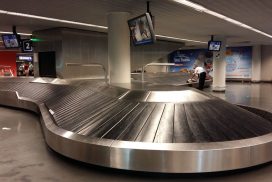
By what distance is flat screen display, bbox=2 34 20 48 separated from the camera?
12211 mm

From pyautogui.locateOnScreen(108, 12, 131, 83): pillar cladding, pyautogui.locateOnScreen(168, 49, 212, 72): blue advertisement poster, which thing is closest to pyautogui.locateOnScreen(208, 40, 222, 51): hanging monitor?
pyautogui.locateOnScreen(108, 12, 131, 83): pillar cladding

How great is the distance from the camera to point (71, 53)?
41.9 feet

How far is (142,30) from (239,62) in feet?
68.3

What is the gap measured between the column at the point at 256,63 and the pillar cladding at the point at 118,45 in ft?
63.6

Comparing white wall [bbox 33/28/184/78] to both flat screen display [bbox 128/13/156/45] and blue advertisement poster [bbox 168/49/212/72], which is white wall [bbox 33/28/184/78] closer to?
flat screen display [bbox 128/13/156/45]

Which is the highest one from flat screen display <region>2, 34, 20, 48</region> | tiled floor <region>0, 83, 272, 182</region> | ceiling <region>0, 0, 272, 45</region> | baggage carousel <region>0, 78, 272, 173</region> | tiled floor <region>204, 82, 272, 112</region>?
ceiling <region>0, 0, 272, 45</region>

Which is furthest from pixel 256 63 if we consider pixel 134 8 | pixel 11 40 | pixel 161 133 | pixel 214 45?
pixel 161 133

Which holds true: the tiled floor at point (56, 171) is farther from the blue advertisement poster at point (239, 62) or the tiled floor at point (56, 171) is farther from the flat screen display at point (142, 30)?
the blue advertisement poster at point (239, 62)

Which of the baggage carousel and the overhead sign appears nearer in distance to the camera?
the baggage carousel

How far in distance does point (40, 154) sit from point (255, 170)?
3.26 m

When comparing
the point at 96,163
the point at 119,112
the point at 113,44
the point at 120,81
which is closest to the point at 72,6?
the point at 113,44

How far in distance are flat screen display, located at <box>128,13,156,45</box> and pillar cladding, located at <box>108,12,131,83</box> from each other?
69cm

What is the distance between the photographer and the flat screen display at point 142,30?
22.4 ft

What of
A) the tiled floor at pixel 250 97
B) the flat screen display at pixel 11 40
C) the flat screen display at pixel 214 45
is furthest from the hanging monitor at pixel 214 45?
the flat screen display at pixel 11 40
